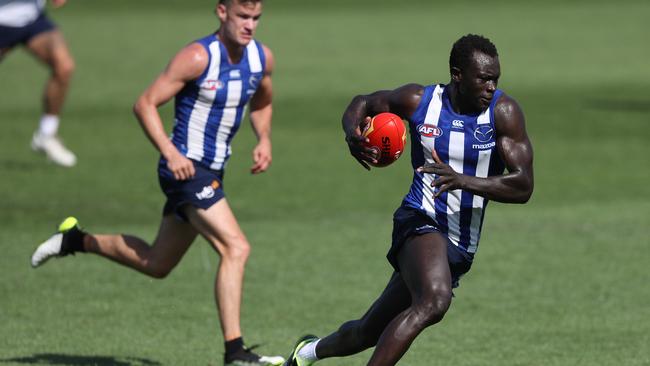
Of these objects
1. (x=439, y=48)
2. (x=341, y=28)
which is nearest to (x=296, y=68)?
(x=439, y=48)

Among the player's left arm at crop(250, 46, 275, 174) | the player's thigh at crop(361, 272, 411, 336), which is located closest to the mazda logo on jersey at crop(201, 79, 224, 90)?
the player's left arm at crop(250, 46, 275, 174)

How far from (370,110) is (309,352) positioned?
149cm

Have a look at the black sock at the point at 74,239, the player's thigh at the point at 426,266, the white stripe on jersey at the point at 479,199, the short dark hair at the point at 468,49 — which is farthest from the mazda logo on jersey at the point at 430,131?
the black sock at the point at 74,239

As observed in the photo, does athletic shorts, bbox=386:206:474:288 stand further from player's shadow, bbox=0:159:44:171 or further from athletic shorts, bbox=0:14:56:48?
player's shadow, bbox=0:159:44:171

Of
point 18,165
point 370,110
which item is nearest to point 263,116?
point 370,110

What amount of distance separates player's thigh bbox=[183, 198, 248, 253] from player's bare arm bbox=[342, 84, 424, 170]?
164 cm

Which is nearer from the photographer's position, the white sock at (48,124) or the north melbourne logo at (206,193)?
the north melbourne logo at (206,193)

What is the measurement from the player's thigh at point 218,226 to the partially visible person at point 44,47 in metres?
8.87

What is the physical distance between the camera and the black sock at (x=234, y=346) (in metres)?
8.59

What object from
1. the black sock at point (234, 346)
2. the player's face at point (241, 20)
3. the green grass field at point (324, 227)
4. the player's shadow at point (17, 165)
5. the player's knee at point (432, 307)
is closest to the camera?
the player's knee at point (432, 307)

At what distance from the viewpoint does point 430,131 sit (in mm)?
7367

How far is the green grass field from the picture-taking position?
9484 millimetres

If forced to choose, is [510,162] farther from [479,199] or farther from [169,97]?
[169,97]

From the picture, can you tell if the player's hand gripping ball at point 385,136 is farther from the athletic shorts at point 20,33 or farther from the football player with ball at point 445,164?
the athletic shorts at point 20,33
